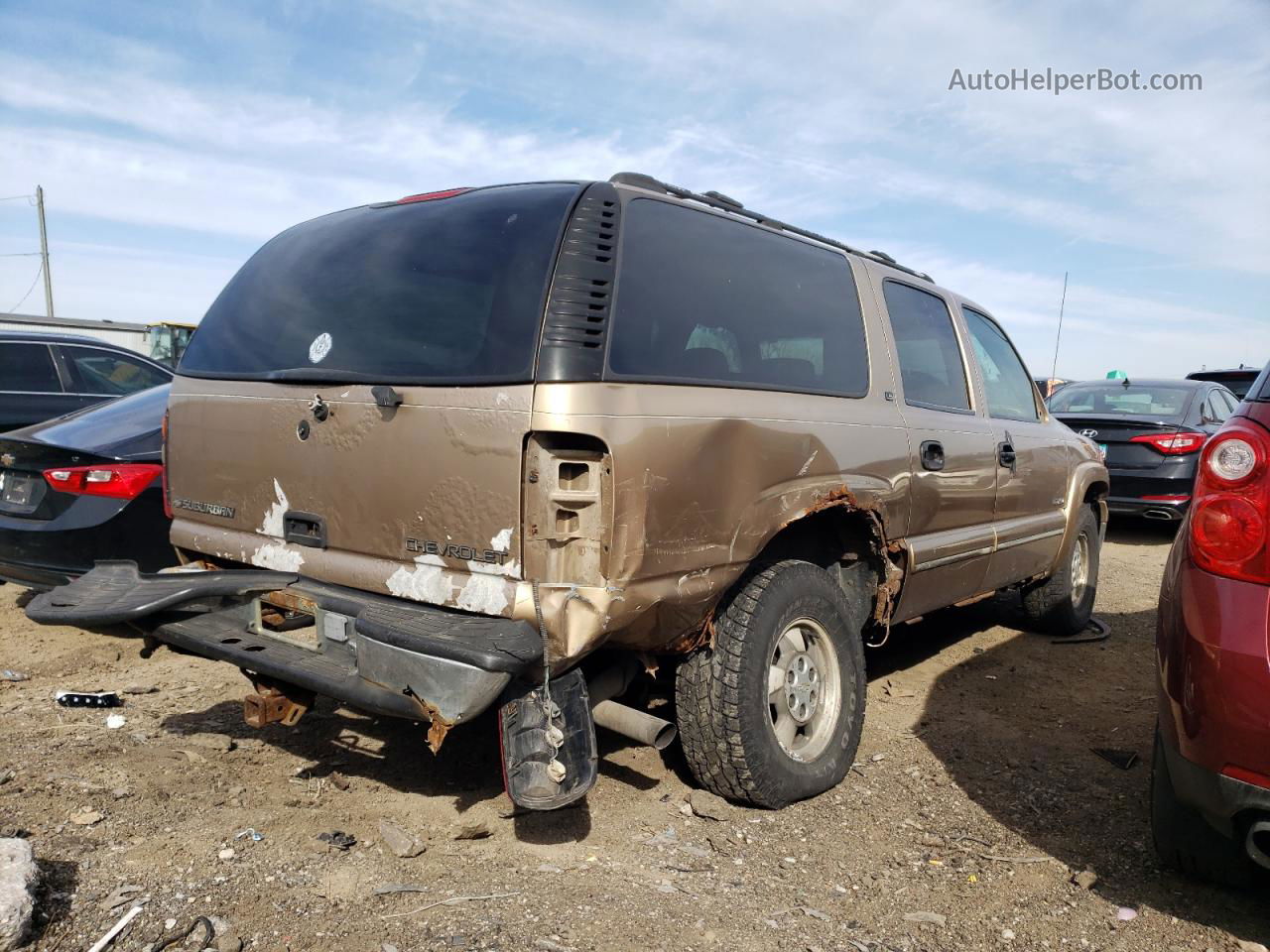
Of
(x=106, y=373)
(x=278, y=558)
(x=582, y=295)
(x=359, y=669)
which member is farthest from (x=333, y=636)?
(x=106, y=373)

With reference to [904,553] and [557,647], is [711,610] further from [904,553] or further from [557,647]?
[904,553]

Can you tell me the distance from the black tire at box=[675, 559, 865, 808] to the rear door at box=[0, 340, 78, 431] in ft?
19.1

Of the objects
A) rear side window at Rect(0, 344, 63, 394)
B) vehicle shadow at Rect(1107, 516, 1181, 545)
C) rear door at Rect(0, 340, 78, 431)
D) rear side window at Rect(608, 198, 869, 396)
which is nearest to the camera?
rear side window at Rect(608, 198, 869, 396)

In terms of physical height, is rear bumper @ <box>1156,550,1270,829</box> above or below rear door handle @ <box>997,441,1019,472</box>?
below

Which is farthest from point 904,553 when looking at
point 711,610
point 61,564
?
point 61,564

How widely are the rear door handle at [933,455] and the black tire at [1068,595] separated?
196 centimetres

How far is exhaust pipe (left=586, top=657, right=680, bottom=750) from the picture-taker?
9.33 feet

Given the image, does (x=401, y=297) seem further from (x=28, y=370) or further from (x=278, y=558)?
(x=28, y=370)

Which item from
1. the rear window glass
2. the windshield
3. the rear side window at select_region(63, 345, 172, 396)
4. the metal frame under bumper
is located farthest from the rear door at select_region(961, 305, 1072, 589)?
the rear side window at select_region(63, 345, 172, 396)

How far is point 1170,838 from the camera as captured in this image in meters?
2.66

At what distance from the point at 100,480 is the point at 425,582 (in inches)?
107

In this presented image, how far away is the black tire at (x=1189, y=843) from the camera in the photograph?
2602mm

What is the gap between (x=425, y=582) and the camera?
2635 mm

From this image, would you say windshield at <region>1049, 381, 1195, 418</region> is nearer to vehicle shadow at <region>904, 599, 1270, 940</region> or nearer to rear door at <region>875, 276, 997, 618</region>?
vehicle shadow at <region>904, 599, 1270, 940</region>
